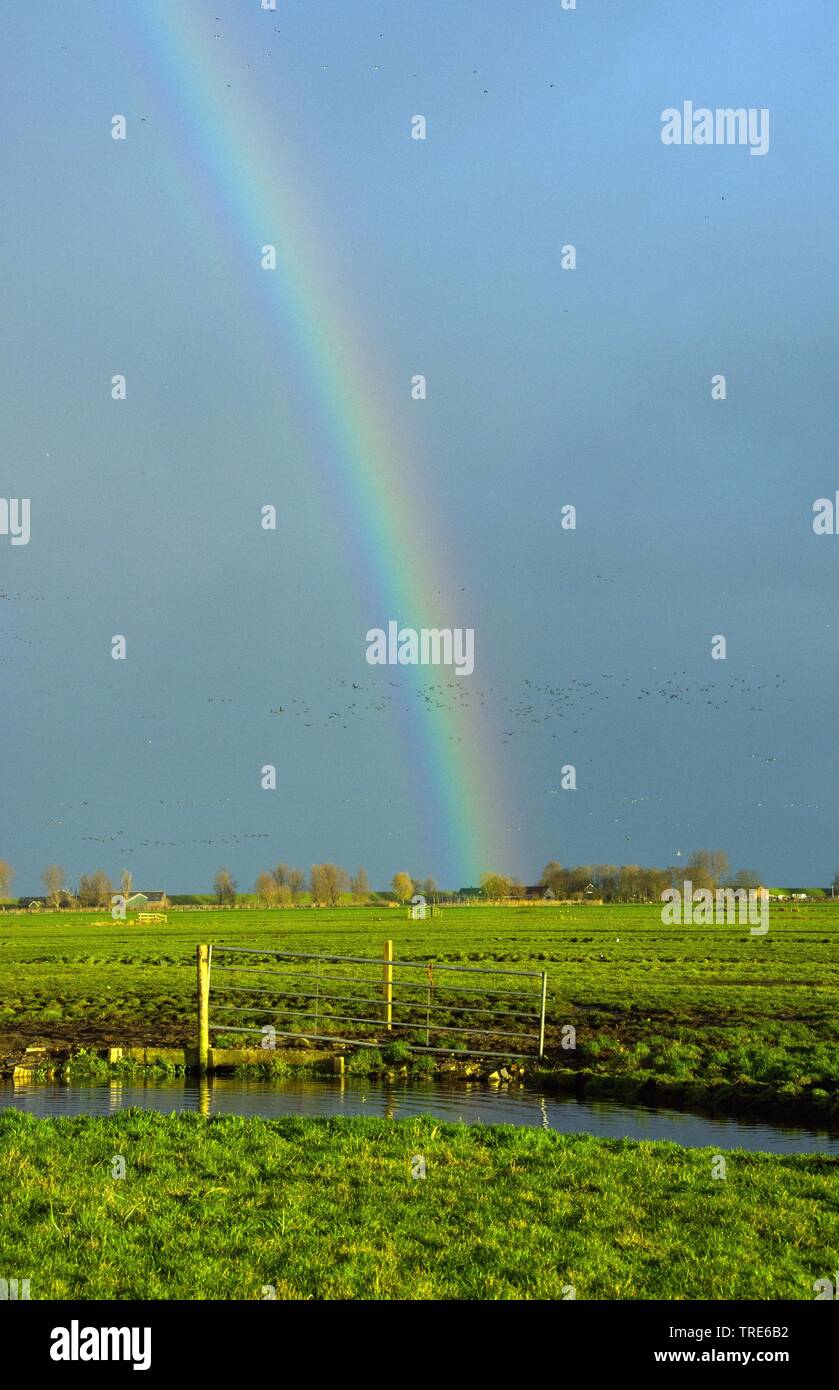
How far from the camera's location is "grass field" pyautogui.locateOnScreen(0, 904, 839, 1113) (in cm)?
1911

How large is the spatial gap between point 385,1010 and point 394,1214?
15.9m

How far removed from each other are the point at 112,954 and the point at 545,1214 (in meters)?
48.9

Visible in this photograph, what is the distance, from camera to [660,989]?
3297 cm

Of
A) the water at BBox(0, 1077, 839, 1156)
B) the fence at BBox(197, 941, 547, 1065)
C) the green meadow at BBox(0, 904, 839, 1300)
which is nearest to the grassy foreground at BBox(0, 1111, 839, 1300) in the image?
the green meadow at BBox(0, 904, 839, 1300)

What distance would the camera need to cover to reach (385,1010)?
81.9 ft

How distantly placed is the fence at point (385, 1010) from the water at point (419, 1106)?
1.85 meters

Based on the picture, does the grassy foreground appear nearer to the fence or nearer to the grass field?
the grass field

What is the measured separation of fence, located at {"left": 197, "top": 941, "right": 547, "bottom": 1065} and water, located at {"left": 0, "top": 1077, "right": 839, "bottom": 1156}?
1852 mm

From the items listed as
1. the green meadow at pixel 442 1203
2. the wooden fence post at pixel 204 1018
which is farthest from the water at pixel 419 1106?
the green meadow at pixel 442 1203

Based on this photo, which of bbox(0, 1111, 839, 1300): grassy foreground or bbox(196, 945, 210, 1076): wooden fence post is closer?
bbox(0, 1111, 839, 1300): grassy foreground
